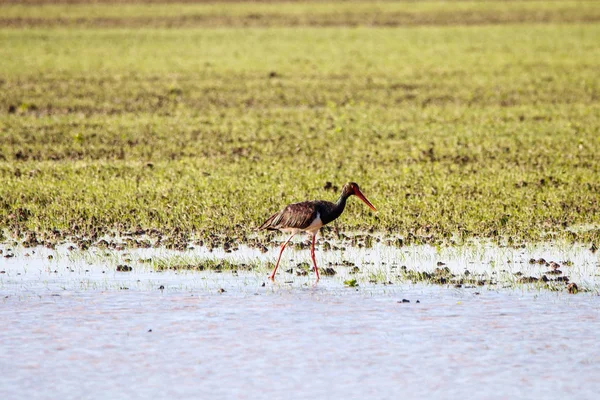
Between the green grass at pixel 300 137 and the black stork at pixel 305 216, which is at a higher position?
the green grass at pixel 300 137

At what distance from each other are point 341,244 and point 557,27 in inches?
1879

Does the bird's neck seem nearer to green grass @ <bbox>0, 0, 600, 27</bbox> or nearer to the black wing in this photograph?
the black wing

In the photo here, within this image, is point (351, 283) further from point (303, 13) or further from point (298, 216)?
point (303, 13)

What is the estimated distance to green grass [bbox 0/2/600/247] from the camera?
637 inches

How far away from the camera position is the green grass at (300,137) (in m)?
16.2

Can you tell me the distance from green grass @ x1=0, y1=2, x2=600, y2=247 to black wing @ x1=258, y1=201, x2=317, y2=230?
173 cm

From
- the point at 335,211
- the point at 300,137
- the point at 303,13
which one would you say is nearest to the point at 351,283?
the point at 335,211

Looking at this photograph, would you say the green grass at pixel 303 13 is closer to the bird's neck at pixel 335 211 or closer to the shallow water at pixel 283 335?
the bird's neck at pixel 335 211

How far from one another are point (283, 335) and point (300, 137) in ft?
46.0

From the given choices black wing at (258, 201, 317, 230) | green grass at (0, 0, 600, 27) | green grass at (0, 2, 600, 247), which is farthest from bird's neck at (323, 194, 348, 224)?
green grass at (0, 0, 600, 27)

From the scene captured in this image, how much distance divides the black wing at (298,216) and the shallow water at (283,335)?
63 centimetres

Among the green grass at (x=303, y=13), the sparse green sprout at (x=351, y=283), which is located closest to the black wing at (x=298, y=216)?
the sparse green sprout at (x=351, y=283)

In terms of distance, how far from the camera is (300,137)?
2453 cm

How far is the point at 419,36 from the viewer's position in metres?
55.6
